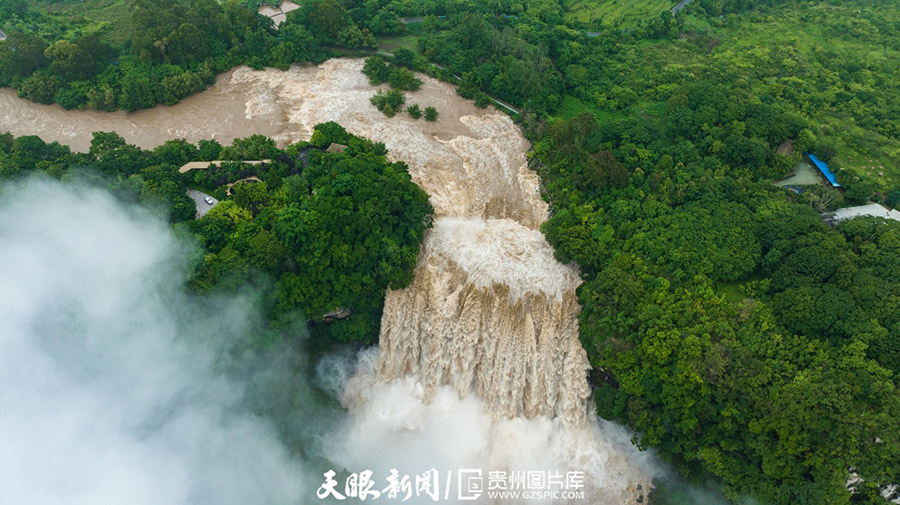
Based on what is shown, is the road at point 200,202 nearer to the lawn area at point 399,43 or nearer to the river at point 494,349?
the river at point 494,349

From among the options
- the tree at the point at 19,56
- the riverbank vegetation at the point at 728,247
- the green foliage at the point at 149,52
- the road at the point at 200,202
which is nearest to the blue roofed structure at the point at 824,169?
the riverbank vegetation at the point at 728,247

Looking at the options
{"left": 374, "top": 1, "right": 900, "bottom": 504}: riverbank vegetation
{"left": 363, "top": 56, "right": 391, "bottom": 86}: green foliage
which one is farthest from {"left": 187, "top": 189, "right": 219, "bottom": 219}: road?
{"left": 374, "top": 1, "right": 900, "bottom": 504}: riverbank vegetation

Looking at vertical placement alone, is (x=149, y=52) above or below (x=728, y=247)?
above

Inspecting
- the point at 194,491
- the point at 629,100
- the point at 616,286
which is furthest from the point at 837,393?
the point at 194,491

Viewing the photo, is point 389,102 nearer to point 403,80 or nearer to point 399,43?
point 403,80

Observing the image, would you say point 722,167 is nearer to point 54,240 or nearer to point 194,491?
point 194,491

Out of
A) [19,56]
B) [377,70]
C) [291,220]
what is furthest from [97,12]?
[291,220]
